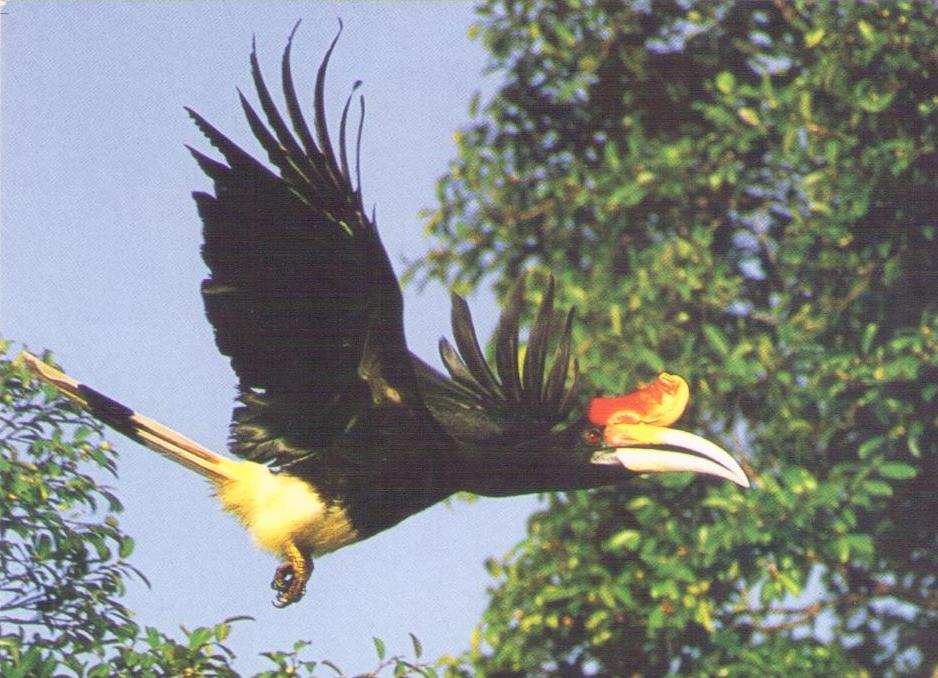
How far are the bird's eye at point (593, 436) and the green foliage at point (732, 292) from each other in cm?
122

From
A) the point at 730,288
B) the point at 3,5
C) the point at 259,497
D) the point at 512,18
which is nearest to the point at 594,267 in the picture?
the point at 730,288

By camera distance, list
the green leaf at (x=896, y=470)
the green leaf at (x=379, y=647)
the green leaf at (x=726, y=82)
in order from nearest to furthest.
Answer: the green leaf at (x=379, y=647)
the green leaf at (x=896, y=470)
the green leaf at (x=726, y=82)

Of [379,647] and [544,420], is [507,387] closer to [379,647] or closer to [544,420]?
[544,420]

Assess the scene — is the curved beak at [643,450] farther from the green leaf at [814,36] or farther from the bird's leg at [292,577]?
the green leaf at [814,36]

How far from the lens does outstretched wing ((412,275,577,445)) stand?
3.39 meters

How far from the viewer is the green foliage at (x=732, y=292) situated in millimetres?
4512

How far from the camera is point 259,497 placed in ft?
10.0

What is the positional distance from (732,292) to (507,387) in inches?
59.5

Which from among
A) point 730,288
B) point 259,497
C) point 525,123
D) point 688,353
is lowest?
point 259,497

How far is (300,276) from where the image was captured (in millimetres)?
2785

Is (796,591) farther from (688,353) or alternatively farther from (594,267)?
(594,267)

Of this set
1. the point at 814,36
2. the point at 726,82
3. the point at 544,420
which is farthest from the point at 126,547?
the point at 814,36

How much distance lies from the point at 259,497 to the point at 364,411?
336 mm

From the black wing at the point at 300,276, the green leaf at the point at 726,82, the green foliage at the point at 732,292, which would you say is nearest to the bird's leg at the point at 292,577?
the black wing at the point at 300,276
